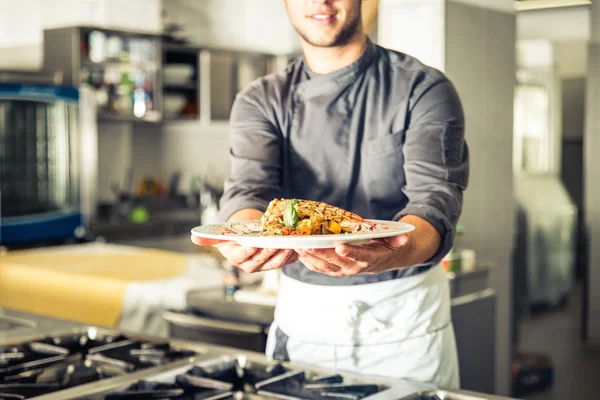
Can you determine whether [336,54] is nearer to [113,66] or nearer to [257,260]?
[257,260]

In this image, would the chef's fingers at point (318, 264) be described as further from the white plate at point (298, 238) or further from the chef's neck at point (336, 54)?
the chef's neck at point (336, 54)

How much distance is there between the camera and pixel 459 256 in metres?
2.85

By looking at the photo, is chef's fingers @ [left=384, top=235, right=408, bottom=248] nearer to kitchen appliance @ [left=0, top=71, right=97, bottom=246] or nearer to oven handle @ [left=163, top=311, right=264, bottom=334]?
oven handle @ [left=163, top=311, right=264, bottom=334]

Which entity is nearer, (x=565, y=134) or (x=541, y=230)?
(x=541, y=230)

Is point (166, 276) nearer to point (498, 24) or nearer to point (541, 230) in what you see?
point (498, 24)

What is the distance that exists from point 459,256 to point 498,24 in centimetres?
96

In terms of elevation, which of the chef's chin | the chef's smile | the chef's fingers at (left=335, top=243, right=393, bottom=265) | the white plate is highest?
the chef's smile

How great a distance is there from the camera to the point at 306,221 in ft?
4.67

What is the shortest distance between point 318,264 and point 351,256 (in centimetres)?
7

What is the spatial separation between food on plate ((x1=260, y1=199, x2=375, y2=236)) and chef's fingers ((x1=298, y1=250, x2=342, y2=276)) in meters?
0.05

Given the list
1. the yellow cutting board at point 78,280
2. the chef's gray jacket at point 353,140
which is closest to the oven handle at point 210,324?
the yellow cutting board at point 78,280

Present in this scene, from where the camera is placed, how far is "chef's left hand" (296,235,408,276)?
1353 millimetres

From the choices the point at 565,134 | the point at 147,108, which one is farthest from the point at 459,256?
the point at 565,134

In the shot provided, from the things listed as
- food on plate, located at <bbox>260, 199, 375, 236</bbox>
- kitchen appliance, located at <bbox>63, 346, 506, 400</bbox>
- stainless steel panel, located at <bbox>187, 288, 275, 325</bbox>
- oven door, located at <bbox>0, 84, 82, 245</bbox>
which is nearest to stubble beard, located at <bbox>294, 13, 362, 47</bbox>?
food on plate, located at <bbox>260, 199, 375, 236</bbox>
